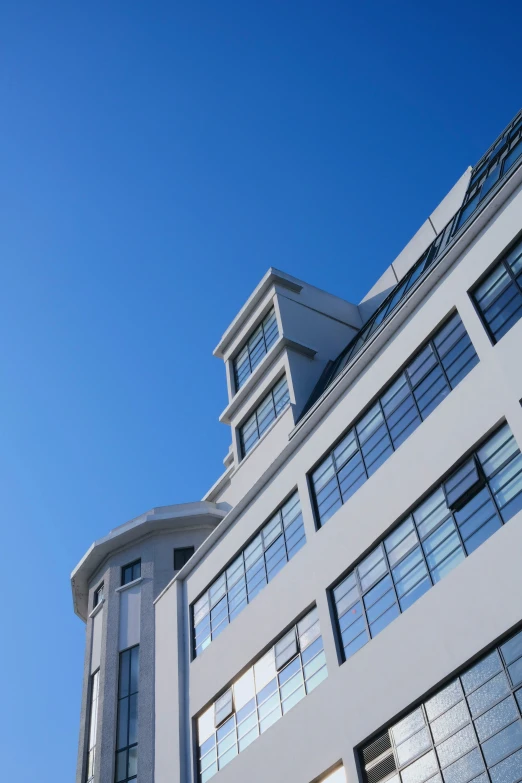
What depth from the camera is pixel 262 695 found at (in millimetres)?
18438

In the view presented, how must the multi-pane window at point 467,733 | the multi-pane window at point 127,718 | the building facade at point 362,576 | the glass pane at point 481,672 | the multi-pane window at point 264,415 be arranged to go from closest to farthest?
the multi-pane window at point 467,733 → the glass pane at point 481,672 → the building facade at point 362,576 → the multi-pane window at point 127,718 → the multi-pane window at point 264,415

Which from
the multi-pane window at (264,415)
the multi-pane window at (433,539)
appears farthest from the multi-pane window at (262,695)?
the multi-pane window at (264,415)

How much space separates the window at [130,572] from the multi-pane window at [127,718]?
245 cm

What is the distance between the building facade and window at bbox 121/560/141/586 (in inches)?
5.9

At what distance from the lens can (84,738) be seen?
79.1ft

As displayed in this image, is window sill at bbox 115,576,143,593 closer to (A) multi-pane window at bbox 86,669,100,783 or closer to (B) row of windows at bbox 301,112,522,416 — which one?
(A) multi-pane window at bbox 86,669,100,783

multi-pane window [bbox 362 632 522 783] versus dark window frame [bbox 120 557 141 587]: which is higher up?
dark window frame [bbox 120 557 141 587]

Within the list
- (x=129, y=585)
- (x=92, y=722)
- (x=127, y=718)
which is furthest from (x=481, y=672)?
(x=92, y=722)

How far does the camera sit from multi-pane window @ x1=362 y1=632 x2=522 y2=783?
40.4 feet

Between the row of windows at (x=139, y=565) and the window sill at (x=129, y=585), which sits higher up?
the row of windows at (x=139, y=565)

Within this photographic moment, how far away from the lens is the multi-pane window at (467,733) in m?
12.3

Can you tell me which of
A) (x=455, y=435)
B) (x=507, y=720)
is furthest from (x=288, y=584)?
(x=507, y=720)

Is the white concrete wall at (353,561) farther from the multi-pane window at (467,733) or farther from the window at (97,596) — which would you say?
the window at (97,596)

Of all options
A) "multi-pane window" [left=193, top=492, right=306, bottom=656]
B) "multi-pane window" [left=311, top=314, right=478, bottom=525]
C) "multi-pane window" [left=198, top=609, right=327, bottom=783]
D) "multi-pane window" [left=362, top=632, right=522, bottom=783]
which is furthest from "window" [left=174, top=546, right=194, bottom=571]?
"multi-pane window" [left=362, top=632, right=522, bottom=783]
